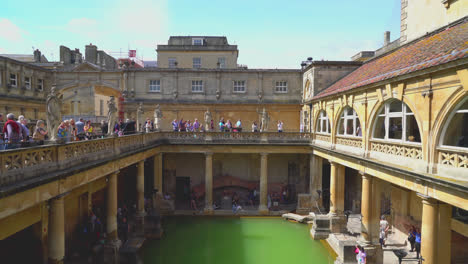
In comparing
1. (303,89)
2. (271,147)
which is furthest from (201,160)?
(303,89)

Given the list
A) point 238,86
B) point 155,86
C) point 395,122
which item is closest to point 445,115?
point 395,122

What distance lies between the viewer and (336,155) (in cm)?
1795

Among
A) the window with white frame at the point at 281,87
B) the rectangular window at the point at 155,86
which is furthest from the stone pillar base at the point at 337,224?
the rectangular window at the point at 155,86

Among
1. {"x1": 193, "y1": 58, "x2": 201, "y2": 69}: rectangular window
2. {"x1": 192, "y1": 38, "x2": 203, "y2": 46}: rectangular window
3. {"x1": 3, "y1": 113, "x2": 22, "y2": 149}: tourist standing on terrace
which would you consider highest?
{"x1": 192, "y1": 38, "x2": 203, "y2": 46}: rectangular window

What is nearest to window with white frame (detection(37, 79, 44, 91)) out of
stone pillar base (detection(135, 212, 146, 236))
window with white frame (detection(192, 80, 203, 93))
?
window with white frame (detection(192, 80, 203, 93))

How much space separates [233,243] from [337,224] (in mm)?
6843

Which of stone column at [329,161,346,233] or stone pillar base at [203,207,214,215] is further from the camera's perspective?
stone pillar base at [203,207,214,215]

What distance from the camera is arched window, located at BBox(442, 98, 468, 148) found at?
9.68m

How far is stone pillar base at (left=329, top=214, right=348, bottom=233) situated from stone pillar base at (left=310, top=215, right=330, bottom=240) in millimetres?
251

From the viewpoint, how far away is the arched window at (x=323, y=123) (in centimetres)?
2091

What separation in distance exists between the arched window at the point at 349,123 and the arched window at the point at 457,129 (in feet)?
17.8

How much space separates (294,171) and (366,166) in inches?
574

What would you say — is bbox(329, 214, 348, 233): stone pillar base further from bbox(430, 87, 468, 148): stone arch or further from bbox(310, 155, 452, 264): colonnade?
bbox(430, 87, 468, 148): stone arch

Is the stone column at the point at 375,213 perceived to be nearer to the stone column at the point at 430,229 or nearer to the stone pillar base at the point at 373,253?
the stone pillar base at the point at 373,253
